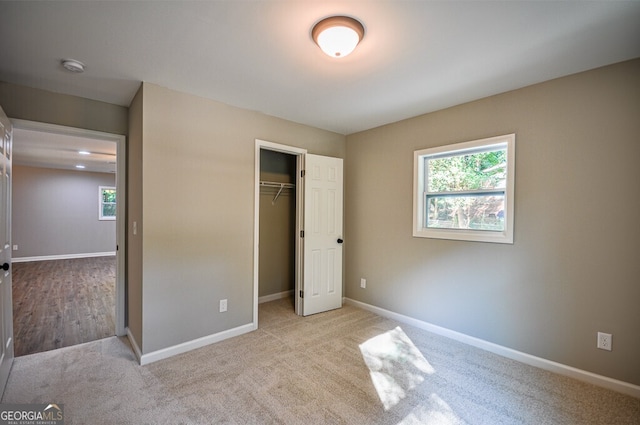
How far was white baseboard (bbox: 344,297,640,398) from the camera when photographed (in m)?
2.18

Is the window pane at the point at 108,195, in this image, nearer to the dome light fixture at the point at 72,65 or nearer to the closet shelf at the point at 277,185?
the closet shelf at the point at 277,185

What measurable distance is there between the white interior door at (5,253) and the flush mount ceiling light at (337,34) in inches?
96.2

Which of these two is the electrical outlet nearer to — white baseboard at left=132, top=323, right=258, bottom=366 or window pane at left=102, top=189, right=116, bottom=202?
white baseboard at left=132, top=323, right=258, bottom=366

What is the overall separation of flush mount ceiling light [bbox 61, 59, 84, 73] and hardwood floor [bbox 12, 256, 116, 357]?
258 centimetres

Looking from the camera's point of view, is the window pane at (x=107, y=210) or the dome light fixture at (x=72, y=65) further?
the window pane at (x=107, y=210)


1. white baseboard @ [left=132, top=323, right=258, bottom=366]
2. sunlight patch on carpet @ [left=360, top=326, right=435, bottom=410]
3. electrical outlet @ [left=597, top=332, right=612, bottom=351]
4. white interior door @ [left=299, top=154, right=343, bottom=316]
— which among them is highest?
white interior door @ [left=299, top=154, right=343, bottom=316]

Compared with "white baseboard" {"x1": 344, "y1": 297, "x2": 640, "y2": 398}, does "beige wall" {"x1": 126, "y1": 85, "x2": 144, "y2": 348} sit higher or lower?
higher

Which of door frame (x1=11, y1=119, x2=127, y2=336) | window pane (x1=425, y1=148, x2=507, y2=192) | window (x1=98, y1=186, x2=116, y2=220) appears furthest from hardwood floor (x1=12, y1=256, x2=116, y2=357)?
window pane (x1=425, y1=148, x2=507, y2=192)

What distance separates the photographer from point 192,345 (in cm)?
283

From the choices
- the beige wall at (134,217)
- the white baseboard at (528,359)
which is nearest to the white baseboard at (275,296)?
the white baseboard at (528,359)

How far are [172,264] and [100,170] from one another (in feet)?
25.1

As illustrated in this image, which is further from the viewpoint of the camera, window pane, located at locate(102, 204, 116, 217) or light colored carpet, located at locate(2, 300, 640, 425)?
window pane, located at locate(102, 204, 116, 217)

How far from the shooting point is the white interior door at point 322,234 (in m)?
3.77

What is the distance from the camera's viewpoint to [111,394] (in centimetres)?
211
